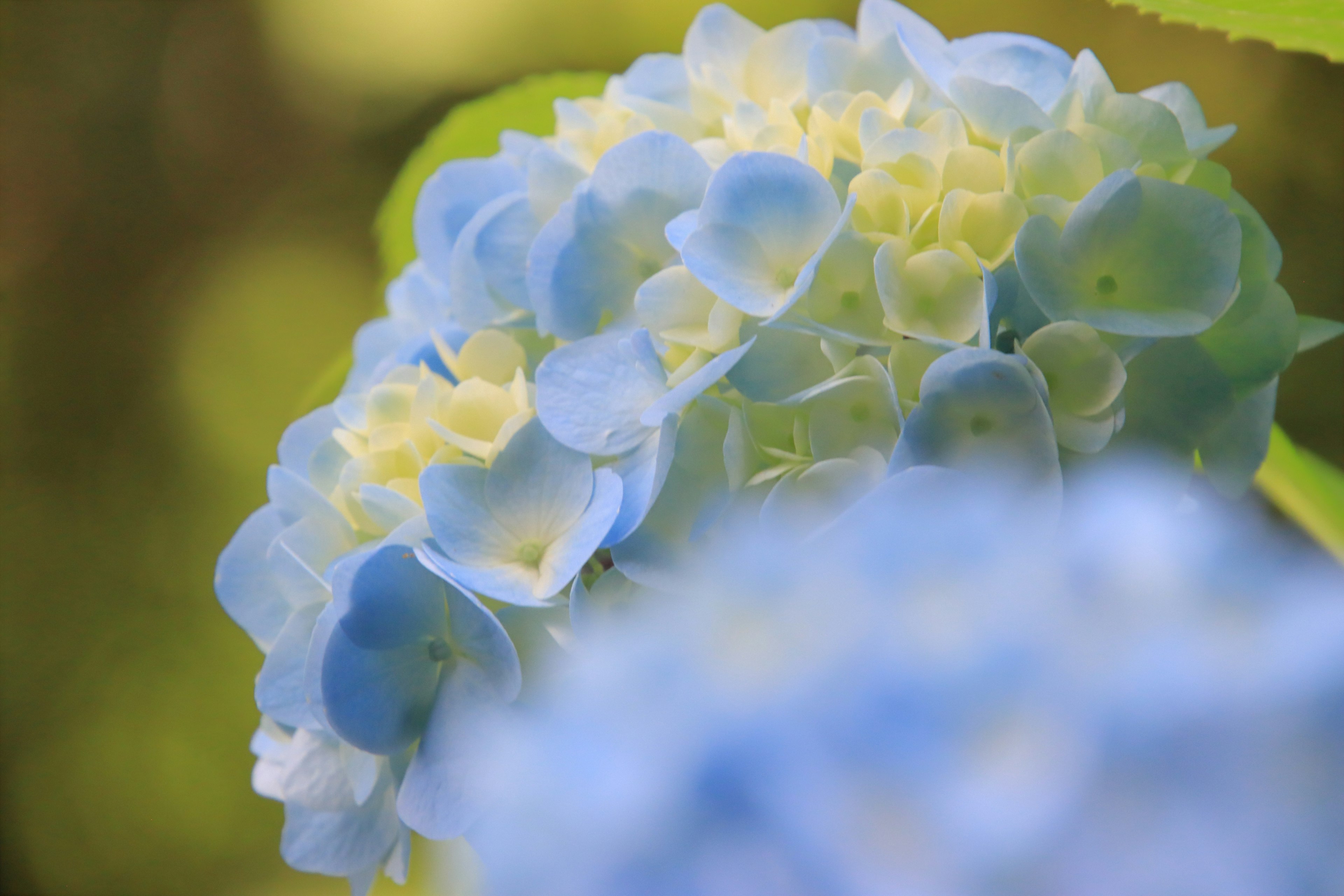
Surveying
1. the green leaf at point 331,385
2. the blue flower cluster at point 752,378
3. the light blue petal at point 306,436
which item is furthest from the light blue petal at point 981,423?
the green leaf at point 331,385

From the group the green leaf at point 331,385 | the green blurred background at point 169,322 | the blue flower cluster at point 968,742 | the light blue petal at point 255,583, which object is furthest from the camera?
the green blurred background at point 169,322

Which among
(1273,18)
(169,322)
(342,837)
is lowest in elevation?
(169,322)

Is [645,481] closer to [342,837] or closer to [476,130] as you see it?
[342,837]

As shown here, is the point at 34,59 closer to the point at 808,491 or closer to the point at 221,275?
the point at 221,275

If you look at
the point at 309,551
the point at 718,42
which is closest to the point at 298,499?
the point at 309,551

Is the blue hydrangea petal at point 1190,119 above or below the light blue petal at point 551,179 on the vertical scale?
above

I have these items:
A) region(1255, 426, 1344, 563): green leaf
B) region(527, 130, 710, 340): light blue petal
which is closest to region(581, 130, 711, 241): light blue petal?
region(527, 130, 710, 340): light blue petal

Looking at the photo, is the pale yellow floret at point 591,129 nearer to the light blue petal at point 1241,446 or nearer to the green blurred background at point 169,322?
the light blue petal at point 1241,446
